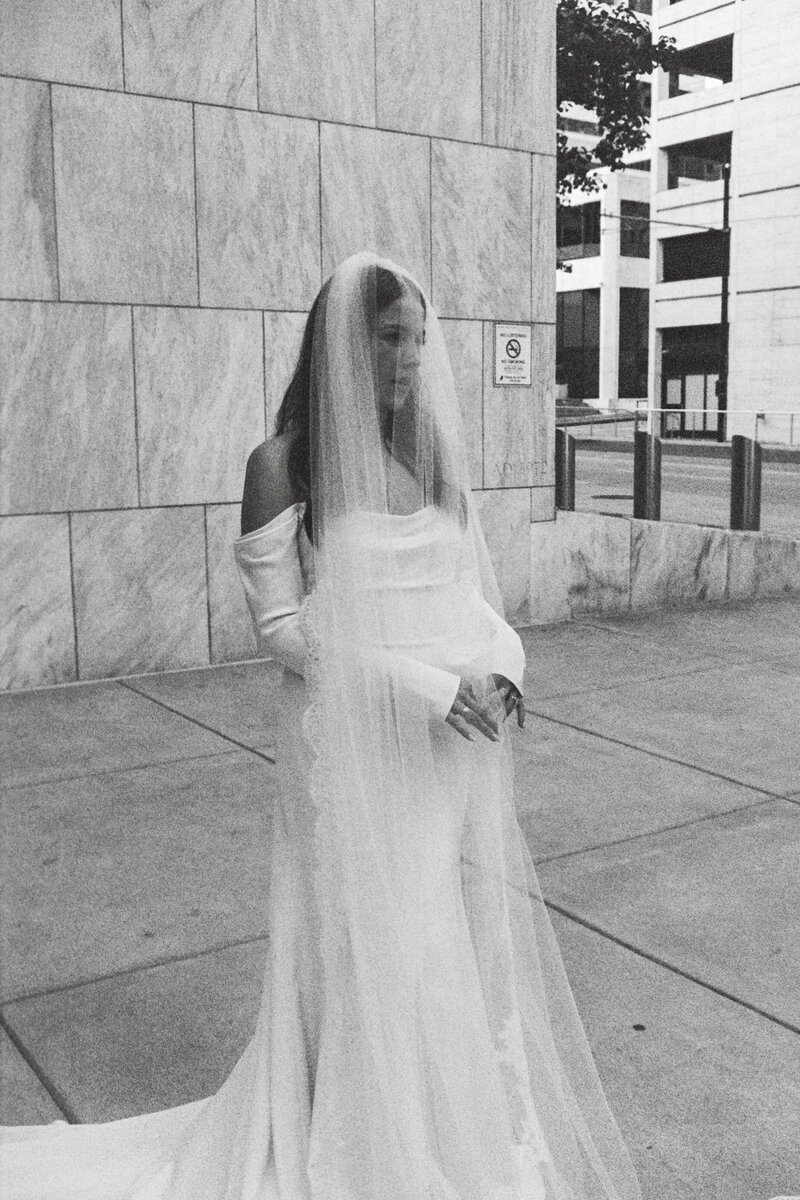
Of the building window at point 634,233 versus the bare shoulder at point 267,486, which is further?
the building window at point 634,233

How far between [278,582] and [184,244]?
18.3 ft

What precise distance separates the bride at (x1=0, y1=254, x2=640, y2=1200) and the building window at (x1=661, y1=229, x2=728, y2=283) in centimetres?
4833

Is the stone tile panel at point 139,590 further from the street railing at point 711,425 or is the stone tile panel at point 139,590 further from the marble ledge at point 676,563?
the street railing at point 711,425

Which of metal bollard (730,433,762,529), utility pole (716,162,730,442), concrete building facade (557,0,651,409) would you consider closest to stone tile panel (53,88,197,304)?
metal bollard (730,433,762,529)

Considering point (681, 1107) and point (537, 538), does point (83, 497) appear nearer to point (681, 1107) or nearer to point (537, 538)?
point (537, 538)

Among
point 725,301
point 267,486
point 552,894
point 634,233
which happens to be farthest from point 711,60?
point 267,486

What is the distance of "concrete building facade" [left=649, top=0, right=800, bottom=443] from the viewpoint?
1690 inches

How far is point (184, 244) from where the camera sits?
25.1 feet

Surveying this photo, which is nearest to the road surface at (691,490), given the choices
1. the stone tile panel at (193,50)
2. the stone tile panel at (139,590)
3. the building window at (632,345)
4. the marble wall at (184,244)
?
the marble wall at (184,244)

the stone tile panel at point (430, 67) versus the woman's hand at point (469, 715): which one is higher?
the stone tile panel at point (430, 67)

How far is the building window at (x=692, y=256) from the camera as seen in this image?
A: 49.9m

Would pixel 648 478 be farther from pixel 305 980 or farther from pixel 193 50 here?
pixel 305 980

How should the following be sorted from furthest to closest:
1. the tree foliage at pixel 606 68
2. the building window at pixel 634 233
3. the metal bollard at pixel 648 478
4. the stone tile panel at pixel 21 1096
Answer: the building window at pixel 634 233, the tree foliage at pixel 606 68, the metal bollard at pixel 648 478, the stone tile panel at pixel 21 1096

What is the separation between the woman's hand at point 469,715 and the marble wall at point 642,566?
22.9ft
